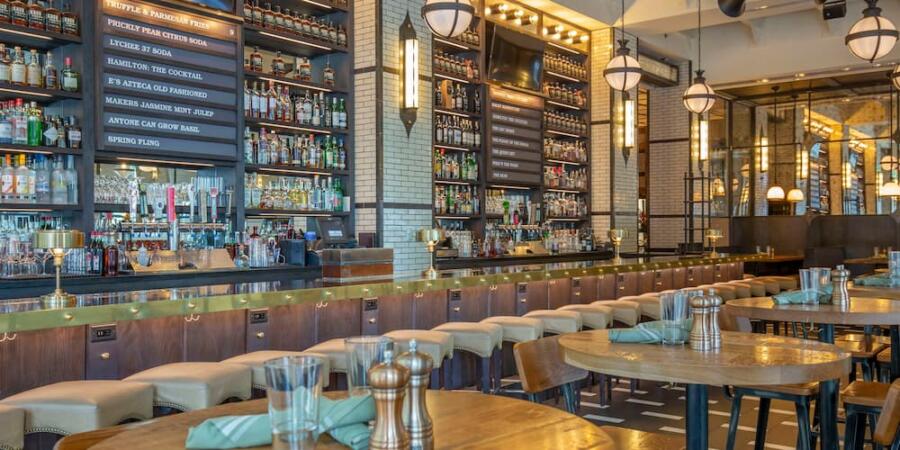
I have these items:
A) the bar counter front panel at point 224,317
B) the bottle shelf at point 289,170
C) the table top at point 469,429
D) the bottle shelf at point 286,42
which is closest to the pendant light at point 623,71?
the bar counter front panel at point 224,317

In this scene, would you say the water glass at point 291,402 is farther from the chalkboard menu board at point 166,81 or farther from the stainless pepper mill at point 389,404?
the chalkboard menu board at point 166,81

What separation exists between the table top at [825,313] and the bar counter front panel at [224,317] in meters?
1.97

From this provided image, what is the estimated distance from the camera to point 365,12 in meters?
7.55

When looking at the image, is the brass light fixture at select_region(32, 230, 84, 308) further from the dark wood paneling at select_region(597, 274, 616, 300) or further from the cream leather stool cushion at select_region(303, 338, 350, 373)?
the dark wood paneling at select_region(597, 274, 616, 300)

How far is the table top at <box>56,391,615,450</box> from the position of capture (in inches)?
63.0

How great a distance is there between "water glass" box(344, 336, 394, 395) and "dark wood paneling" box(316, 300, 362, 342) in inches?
127

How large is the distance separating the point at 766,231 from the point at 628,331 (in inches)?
539

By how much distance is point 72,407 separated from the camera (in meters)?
2.71

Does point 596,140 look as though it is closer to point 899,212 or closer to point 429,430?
point 899,212

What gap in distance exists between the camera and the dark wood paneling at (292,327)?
4410 mm

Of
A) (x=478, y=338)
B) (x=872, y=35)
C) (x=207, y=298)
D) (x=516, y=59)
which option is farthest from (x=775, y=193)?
(x=207, y=298)

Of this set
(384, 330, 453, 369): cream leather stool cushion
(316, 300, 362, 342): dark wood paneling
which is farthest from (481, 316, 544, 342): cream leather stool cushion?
(316, 300, 362, 342): dark wood paneling

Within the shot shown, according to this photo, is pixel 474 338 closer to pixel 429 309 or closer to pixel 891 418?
pixel 429 309

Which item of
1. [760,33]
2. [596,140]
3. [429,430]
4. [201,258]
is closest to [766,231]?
[760,33]
